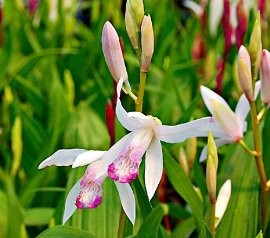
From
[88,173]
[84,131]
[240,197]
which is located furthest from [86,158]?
[84,131]

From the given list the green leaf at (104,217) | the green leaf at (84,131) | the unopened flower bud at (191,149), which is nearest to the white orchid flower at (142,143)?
the green leaf at (104,217)

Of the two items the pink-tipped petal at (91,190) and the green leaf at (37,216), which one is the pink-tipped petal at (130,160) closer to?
the pink-tipped petal at (91,190)

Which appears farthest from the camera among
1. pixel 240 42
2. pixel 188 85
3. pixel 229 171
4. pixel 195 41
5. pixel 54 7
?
pixel 54 7

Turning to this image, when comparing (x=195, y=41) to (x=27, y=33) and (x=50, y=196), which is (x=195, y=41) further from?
(x=50, y=196)

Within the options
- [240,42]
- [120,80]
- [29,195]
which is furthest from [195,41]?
[120,80]

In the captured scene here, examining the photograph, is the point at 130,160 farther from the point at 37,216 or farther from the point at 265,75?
the point at 37,216
